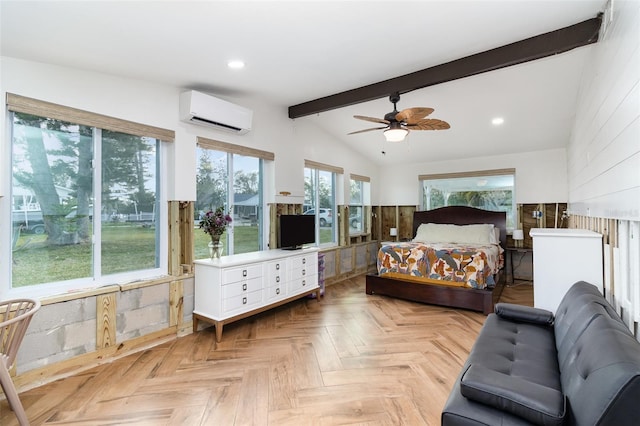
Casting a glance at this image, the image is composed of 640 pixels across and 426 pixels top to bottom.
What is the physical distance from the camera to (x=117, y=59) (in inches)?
104

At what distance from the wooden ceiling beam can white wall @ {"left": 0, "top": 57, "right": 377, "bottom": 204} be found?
0.94 meters

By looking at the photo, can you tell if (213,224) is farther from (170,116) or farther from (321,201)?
(321,201)

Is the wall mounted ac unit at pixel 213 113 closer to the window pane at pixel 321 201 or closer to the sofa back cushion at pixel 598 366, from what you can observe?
the window pane at pixel 321 201

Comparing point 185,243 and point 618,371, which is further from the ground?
point 185,243

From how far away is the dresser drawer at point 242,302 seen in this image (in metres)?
3.29

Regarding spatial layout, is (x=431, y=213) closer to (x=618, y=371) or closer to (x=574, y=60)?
(x=574, y=60)

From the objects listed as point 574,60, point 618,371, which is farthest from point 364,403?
point 574,60

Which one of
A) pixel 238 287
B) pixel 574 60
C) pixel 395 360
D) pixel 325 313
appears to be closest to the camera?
pixel 395 360

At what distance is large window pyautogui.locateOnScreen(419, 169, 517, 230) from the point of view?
5.92 metres

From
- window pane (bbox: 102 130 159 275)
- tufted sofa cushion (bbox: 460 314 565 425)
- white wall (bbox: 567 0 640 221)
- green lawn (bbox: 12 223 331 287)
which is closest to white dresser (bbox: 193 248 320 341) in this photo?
green lawn (bbox: 12 223 331 287)

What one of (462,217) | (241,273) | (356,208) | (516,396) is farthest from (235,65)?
(462,217)

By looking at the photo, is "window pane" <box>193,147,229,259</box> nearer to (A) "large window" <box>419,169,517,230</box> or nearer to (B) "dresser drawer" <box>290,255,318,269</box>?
(B) "dresser drawer" <box>290,255,318,269</box>

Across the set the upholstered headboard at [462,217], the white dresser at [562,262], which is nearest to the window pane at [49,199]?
the white dresser at [562,262]

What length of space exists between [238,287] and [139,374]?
1.14 metres
